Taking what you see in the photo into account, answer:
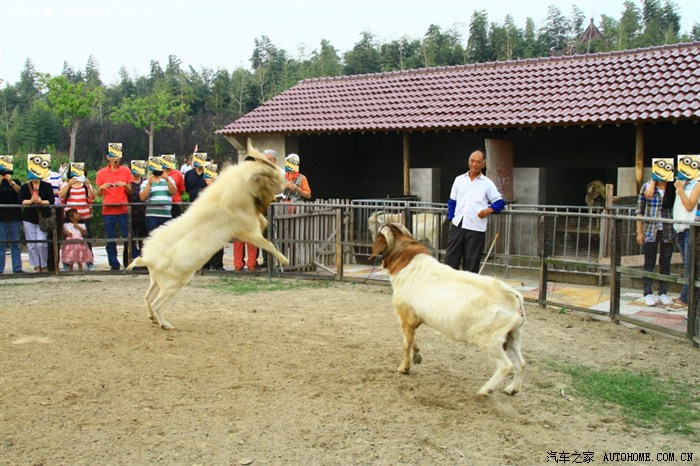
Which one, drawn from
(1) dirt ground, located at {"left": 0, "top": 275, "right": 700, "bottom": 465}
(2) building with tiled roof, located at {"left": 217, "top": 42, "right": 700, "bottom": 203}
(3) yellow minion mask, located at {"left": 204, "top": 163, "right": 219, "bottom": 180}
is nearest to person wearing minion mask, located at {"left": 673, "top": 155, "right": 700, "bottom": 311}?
(1) dirt ground, located at {"left": 0, "top": 275, "right": 700, "bottom": 465}

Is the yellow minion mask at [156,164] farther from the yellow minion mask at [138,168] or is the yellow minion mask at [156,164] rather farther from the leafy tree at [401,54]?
the leafy tree at [401,54]

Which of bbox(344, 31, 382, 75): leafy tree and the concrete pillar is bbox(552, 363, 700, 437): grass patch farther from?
bbox(344, 31, 382, 75): leafy tree

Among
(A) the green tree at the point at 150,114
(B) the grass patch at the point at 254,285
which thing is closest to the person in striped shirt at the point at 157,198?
(B) the grass patch at the point at 254,285

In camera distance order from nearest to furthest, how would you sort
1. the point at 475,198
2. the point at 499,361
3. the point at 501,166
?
the point at 499,361
the point at 475,198
the point at 501,166

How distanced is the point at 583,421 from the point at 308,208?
7.27 m

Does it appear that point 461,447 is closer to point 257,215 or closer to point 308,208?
point 257,215

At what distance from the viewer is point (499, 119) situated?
13773mm

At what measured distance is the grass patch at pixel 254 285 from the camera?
10336 millimetres

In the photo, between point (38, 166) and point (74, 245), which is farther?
point (74, 245)

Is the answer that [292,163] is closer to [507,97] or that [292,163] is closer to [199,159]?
[199,159]

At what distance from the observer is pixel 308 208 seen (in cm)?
1160

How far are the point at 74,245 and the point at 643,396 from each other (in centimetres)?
923

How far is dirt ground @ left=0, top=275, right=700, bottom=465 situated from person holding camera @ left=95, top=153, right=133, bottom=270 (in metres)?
3.10

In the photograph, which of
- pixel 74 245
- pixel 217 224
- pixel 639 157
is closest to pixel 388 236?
pixel 217 224
